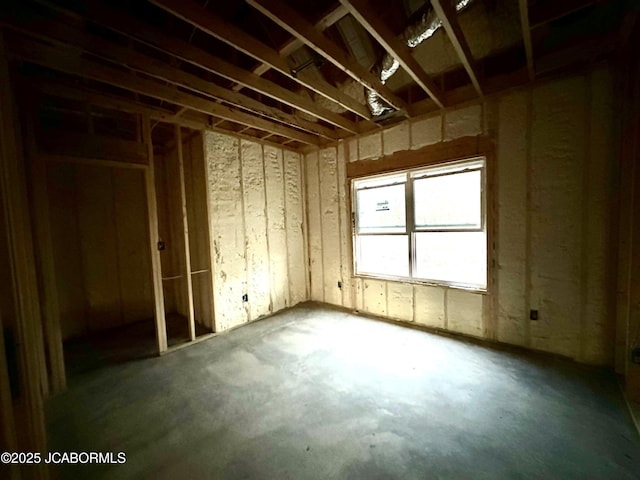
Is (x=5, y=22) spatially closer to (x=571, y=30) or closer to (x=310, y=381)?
(x=310, y=381)

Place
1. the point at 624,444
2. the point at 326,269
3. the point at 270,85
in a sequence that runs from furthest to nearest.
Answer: the point at 326,269, the point at 270,85, the point at 624,444

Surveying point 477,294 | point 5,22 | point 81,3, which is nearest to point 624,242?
point 477,294

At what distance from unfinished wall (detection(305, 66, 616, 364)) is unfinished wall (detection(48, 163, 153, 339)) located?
13.3 feet

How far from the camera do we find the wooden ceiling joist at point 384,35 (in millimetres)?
1613

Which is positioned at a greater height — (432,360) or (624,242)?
(624,242)

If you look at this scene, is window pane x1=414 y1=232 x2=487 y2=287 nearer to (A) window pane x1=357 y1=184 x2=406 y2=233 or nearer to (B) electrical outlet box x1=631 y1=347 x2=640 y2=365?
(A) window pane x1=357 y1=184 x2=406 y2=233

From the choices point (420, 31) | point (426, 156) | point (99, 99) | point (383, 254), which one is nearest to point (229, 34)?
point (420, 31)

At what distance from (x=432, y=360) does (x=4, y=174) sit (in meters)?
3.05

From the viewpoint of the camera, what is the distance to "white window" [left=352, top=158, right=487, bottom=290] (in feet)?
9.75

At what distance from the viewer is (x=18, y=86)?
85.1 inches

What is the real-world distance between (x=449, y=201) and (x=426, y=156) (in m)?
0.62

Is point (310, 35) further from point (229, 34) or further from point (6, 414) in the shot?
point (6, 414)

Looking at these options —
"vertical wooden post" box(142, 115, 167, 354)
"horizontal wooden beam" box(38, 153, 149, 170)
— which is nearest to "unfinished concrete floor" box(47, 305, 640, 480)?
"vertical wooden post" box(142, 115, 167, 354)

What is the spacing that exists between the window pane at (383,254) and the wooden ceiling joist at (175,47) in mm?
2039
